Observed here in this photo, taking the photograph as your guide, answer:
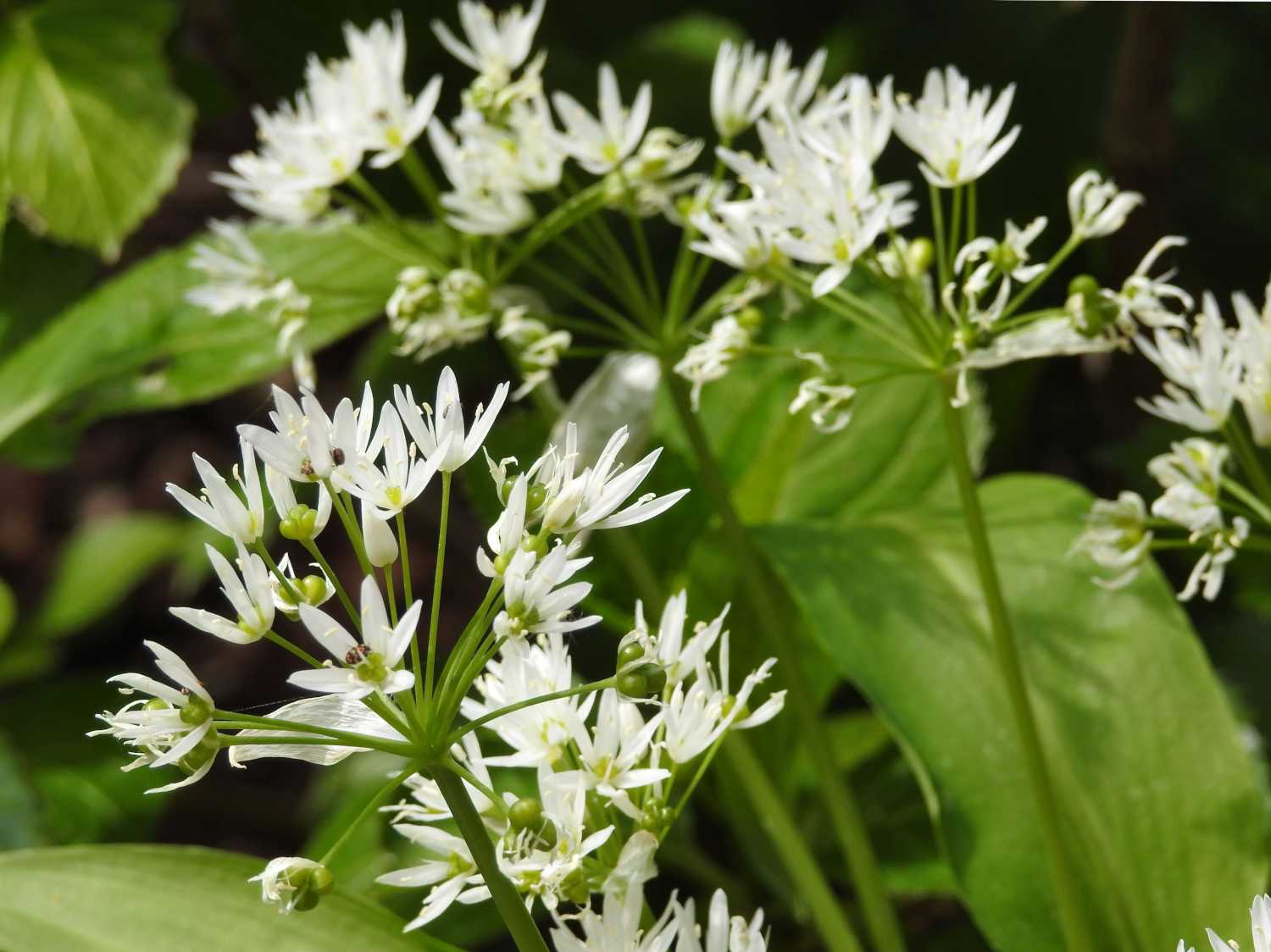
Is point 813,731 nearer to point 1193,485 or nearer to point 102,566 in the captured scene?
point 1193,485

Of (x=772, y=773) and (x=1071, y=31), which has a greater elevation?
(x=1071, y=31)

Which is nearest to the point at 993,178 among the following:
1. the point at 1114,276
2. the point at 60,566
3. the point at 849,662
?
the point at 1114,276

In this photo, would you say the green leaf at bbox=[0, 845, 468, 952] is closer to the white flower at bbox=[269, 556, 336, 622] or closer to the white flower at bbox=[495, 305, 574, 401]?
the white flower at bbox=[269, 556, 336, 622]

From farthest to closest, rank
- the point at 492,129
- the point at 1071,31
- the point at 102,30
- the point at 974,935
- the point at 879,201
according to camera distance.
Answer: the point at 1071,31 → the point at 102,30 → the point at 974,935 → the point at 492,129 → the point at 879,201

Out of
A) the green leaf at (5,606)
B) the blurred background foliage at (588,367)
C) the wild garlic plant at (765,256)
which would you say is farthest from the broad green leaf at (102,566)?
the wild garlic plant at (765,256)

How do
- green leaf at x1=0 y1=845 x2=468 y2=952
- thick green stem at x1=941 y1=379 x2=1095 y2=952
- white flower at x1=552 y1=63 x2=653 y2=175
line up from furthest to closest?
white flower at x1=552 y1=63 x2=653 y2=175 < thick green stem at x1=941 y1=379 x2=1095 y2=952 < green leaf at x1=0 y1=845 x2=468 y2=952

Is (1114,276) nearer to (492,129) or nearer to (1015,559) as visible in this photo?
(1015,559)

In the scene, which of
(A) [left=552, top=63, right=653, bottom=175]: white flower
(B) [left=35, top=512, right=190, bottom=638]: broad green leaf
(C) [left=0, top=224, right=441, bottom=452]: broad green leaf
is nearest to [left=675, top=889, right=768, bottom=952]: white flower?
(A) [left=552, top=63, right=653, bottom=175]: white flower
